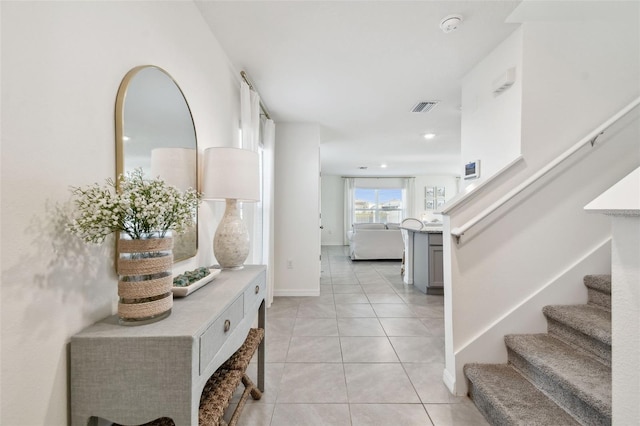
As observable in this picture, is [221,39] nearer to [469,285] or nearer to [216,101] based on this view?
[216,101]

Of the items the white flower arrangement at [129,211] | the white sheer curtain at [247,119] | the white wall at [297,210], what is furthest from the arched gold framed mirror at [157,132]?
the white wall at [297,210]

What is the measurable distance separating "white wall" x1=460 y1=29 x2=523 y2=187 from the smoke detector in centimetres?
45

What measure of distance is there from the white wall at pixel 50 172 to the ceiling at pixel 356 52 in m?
1.01

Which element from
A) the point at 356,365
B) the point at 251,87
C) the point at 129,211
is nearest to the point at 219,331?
the point at 129,211

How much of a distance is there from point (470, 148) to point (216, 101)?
216cm

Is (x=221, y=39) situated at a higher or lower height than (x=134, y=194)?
higher

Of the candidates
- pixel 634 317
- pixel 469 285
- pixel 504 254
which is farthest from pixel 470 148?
pixel 634 317

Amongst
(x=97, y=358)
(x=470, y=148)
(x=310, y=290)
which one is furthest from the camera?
(x=310, y=290)

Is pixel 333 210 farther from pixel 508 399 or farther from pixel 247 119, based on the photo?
pixel 508 399

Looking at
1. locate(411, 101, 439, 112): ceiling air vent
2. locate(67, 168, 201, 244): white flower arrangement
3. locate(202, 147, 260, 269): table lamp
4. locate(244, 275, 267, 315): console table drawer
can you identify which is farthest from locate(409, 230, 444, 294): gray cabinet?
locate(67, 168, 201, 244): white flower arrangement

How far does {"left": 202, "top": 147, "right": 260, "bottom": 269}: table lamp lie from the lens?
1.57 meters

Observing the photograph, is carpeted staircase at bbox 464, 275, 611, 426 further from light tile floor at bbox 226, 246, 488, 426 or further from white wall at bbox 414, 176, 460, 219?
white wall at bbox 414, 176, 460, 219

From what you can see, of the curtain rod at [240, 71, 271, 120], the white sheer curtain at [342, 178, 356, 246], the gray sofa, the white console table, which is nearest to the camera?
the white console table

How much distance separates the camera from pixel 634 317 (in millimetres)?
864
